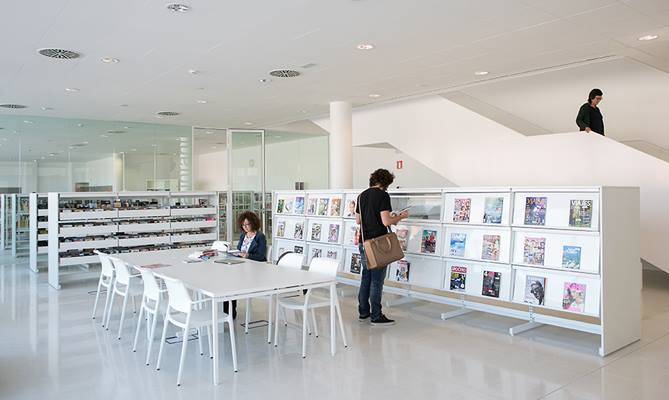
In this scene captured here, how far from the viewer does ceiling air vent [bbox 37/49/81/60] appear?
5.76m

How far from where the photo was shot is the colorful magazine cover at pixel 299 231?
793cm

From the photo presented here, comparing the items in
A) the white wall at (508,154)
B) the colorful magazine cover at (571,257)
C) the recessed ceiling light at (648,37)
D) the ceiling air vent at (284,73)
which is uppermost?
the recessed ceiling light at (648,37)

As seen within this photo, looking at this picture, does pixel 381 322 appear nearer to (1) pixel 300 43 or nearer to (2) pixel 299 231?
(2) pixel 299 231

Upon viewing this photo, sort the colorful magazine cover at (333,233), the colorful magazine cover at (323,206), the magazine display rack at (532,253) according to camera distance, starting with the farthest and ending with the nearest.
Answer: the colorful magazine cover at (323,206)
the colorful magazine cover at (333,233)
the magazine display rack at (532,253)

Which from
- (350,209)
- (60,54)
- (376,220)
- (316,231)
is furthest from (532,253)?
(60,54)

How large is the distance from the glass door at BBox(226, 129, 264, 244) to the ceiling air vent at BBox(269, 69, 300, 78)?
5132 millimetres

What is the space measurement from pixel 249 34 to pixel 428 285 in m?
3.49

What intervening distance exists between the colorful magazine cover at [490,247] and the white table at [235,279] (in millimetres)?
1829

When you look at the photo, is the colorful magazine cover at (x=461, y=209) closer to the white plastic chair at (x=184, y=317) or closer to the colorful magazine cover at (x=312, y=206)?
the colorful magazine cover at (x=312, y=206)

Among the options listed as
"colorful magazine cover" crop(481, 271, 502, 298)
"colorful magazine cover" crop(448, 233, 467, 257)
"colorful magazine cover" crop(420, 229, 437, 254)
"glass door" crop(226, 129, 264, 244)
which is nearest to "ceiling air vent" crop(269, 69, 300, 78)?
"colorful magazine cover" crop(420, 229, 437, 254)

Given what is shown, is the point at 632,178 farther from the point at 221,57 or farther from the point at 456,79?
the point at 221,57

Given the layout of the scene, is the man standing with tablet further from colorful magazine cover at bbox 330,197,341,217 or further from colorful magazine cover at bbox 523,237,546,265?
colorful magazine cover at bbox 330,197,341,217

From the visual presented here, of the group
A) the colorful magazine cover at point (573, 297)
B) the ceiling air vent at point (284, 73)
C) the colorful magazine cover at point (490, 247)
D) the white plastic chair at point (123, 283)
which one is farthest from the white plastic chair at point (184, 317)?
the ceiling air vent at point (284, 73)

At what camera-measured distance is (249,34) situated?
530cm
